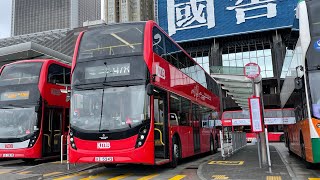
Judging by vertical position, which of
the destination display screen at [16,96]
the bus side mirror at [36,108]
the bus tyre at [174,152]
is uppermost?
the destination display screen at [16,96]

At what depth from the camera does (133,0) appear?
464 feet

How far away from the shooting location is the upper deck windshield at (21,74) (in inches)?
590

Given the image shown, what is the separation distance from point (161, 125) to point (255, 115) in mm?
3171

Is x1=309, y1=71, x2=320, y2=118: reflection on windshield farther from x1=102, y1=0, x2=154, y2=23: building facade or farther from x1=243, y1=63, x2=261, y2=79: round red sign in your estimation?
x1=102, y1=0, x2=154, y2=23: building facade

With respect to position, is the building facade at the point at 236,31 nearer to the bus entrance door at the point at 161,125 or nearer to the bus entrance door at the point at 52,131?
the bus entrance door at the point at 52,131

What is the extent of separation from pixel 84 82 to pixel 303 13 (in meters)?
6.94

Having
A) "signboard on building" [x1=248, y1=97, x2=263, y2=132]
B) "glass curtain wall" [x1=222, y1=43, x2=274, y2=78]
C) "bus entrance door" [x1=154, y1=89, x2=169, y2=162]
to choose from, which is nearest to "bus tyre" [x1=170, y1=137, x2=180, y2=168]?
"bus entrance door" [x1=154, y1=89, x2=169, y2=162]

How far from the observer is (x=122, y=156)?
9.72 metres

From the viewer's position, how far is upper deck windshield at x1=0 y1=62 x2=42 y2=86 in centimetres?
1498

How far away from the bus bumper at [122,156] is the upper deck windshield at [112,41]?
9.65 ft

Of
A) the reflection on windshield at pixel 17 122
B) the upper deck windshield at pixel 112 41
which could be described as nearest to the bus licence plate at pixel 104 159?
the upper deck windshield at pixel 112 41

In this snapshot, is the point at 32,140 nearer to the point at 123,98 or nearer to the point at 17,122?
the point at 17,122

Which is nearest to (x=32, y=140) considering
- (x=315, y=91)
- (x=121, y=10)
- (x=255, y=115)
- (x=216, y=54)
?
(x=255, y=115)

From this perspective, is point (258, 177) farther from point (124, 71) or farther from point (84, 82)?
point (84, 82)
